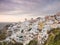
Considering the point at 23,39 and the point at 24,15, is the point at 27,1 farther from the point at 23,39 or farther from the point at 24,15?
the point at 23,39

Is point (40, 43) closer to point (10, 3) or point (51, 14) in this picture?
point (51, 14)

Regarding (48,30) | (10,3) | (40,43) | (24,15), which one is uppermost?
(10,3)

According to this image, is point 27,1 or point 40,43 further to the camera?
point 27,1

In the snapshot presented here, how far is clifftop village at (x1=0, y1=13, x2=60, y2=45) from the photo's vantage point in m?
Result: 3.42

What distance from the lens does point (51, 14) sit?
3.52 m

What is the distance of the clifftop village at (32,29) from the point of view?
342 centimetres

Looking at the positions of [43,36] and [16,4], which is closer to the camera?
[43,36]

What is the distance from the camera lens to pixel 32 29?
3.52m

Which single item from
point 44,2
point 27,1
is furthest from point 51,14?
point 27,1

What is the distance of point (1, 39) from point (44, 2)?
39.2 inches

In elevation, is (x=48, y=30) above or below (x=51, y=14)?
below

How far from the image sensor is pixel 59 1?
349cm

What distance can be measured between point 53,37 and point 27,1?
2.65 ft

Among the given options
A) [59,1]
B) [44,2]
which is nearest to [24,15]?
[44,2]
